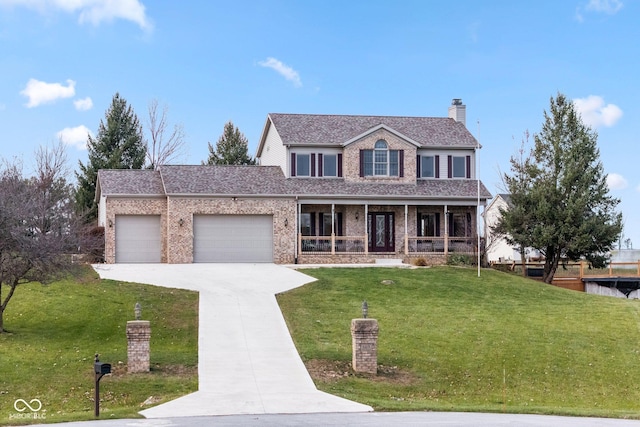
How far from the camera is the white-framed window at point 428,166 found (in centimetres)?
4188

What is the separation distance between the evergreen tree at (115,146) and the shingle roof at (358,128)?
656 inches

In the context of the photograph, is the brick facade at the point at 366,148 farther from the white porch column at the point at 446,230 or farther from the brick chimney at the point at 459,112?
the brick chimney at the point at 459,112

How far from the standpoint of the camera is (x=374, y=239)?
4053cm

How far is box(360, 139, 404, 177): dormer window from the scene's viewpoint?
4072 cm

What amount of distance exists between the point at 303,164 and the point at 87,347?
66.4 feet

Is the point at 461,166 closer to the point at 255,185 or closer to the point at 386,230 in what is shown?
the point at 386,230

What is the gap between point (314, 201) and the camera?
1539 inches

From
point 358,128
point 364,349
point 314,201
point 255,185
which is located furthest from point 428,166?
point 364,349

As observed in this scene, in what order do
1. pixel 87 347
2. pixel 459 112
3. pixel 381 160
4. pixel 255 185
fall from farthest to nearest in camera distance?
pixel 459 112
pixel 381 160
pixel 255 185
pixel 87 347

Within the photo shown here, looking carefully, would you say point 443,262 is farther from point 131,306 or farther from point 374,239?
point 131,306

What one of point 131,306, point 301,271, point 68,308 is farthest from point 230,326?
point 301,271

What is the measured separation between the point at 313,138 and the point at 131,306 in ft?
55.2

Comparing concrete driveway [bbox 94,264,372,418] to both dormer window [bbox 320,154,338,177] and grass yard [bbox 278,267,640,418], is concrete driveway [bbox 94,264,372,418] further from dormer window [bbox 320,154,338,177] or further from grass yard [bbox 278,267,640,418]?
dormer window [bbox 320,154,338,177]

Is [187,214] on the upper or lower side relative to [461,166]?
lower
